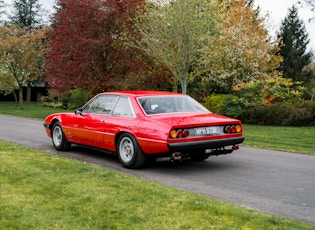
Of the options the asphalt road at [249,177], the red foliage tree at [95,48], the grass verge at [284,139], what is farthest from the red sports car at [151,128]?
the red foliage tree at [95,48]

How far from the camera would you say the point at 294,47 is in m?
48.6

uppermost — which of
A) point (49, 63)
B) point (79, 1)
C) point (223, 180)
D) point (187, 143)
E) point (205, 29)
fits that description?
point (79, 1)

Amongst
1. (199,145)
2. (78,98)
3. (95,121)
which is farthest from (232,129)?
(78,98)

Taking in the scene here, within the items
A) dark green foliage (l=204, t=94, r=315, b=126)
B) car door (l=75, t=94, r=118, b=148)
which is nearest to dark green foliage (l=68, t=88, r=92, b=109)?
dark green foliage (l=204, t=94, r=315, b=126)

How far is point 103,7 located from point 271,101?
30.7 ft

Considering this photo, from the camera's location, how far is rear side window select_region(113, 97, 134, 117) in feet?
27.4

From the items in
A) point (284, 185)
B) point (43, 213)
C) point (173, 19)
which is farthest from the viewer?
point (173, 19)

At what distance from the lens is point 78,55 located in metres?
20.4

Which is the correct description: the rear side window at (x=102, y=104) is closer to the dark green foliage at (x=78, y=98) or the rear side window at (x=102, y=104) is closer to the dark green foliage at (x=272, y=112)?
the dark green foliage at (x=272, y=112)

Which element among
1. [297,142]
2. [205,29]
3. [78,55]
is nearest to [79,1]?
[78,55]

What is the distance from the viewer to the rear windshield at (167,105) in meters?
8.27

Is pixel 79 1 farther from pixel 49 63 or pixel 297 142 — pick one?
pixel 297 142

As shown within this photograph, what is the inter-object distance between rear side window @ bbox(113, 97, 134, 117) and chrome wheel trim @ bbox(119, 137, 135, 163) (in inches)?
20.4

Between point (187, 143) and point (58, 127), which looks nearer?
point (187, 143)
